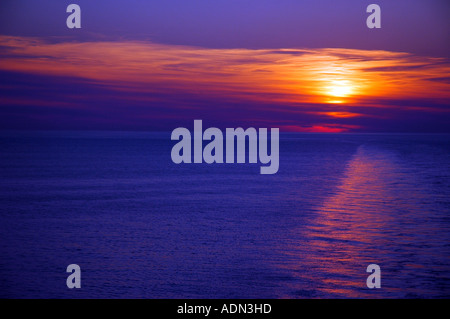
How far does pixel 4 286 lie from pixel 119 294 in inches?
88.1

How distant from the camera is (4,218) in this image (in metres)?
16.6

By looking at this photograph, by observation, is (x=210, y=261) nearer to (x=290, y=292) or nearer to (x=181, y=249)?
(x=181, y=249)

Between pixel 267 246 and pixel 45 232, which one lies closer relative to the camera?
pixel 267 246

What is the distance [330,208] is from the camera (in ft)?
59.3

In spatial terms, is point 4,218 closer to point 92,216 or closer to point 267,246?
point 92,216

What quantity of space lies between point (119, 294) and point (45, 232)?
5669 millimetres

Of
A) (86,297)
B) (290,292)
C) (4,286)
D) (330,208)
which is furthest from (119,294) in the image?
(330,208)
